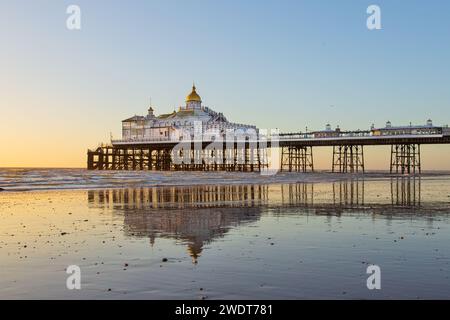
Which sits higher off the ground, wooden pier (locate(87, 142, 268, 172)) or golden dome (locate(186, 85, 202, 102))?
golden dome (locate(186, 85, 202, 102))

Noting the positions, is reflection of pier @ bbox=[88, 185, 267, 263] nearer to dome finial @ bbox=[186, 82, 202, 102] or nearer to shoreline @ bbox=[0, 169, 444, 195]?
shoreline @ bbox=[0, 169, 444, 195]

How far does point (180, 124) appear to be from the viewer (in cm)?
11725

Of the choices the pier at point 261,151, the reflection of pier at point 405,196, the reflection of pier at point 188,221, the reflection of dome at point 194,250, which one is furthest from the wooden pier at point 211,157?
the reflection of dome at point 194,250

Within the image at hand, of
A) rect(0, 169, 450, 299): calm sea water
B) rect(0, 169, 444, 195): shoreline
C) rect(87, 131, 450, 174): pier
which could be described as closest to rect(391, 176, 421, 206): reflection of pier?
rect(0, 169, 450, 299): calm sea water

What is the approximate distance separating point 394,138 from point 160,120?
187 ft

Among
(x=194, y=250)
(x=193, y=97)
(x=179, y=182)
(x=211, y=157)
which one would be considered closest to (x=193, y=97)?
(x=193, y=97)

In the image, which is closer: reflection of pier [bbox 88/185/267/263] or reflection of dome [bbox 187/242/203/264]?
reflection of dome [bbox 187/242/203/264]

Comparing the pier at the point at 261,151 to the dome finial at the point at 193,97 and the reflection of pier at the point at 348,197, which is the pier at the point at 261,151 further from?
the reflection of pier at the point at 348,197

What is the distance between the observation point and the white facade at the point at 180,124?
11400 cm

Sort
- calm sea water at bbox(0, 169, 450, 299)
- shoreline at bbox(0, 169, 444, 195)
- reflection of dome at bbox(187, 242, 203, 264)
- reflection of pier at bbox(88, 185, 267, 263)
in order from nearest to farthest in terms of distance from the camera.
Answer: calm sea water at bbox(0, 169, 450, 299) → reflection of dome at bbox(187, 242, 203, 264) → reflection of pier at bbox(88, 185, 267, 263) → shoreline at bbox(0, 169, 444, 195)

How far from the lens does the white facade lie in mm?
114000

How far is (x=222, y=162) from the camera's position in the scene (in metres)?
109

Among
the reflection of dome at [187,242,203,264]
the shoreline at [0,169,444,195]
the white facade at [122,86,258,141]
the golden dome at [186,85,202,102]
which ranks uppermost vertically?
the golden dome at [186,85,202,102]

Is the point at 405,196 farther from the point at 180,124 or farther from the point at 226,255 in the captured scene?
the point at 180,124
